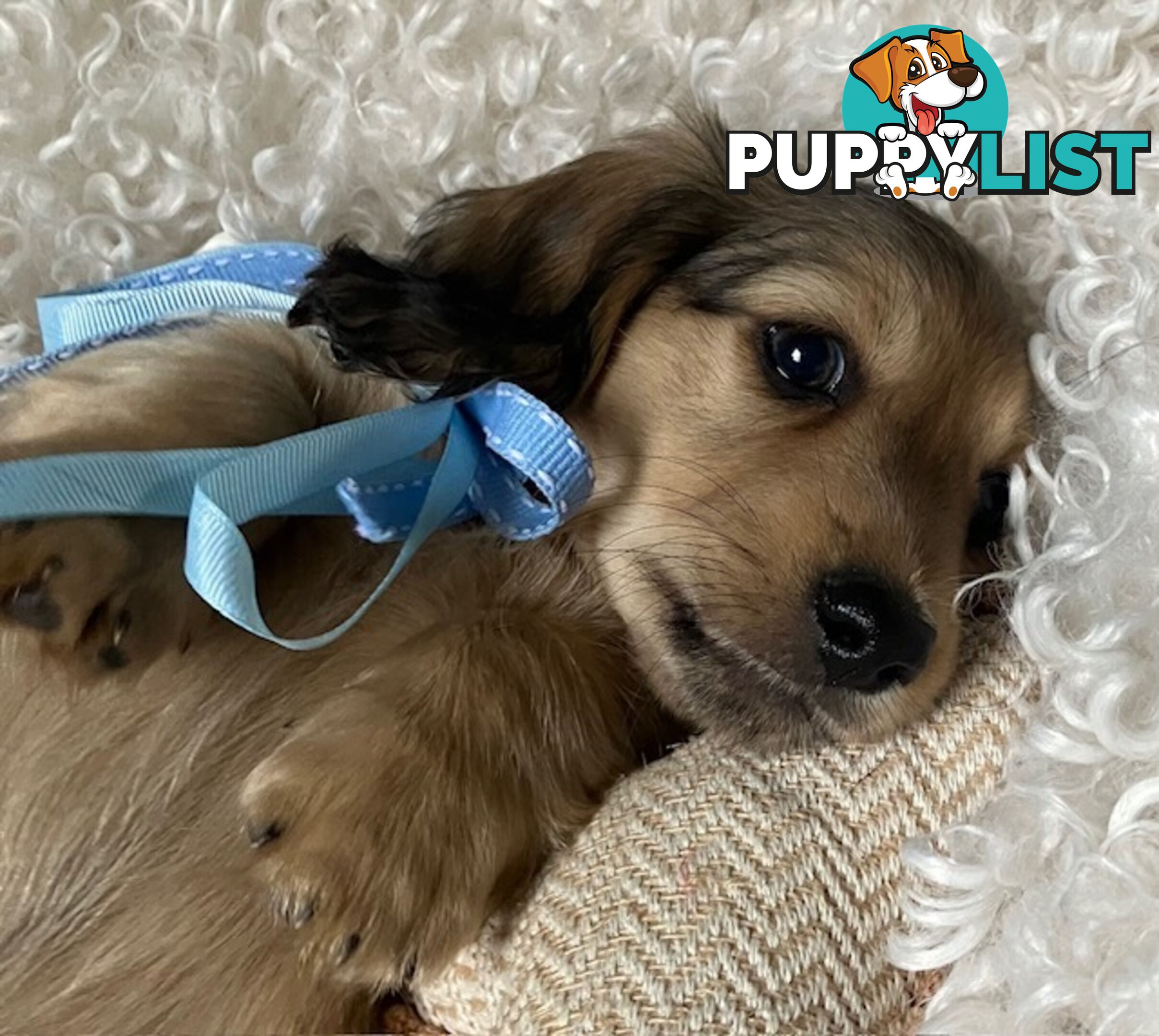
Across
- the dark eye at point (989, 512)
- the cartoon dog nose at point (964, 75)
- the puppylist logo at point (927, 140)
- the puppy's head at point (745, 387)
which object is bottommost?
the dark eye at point (989, 512)

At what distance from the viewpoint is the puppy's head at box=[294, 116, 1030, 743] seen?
3.97ft

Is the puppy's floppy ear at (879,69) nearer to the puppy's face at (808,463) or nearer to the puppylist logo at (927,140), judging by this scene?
the puppylist logo at (927,140)

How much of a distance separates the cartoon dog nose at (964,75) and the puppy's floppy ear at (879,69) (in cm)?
7

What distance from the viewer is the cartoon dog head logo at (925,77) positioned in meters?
1.46

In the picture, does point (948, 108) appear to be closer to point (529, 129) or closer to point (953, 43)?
point (953, 43)

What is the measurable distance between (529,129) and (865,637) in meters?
0.83

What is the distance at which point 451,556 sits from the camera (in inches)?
54.7

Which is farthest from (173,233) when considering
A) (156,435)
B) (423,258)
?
(156,435)

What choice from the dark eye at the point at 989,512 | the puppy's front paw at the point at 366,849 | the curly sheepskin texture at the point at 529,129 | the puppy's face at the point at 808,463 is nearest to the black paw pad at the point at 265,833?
the puppy's front paw at the point at 366,849

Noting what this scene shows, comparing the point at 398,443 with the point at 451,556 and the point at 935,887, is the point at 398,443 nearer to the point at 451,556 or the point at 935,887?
the point at 451,556

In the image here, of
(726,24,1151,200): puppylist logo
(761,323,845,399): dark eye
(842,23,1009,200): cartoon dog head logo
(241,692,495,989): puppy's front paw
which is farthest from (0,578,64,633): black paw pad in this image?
(842,23,1009,200): cartoon dog head logo

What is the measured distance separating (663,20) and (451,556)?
71 cm

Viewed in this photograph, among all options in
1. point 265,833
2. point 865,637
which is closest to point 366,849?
point 265,833

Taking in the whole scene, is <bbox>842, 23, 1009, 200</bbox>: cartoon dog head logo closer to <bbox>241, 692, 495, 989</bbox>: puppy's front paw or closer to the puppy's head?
the puppy's head
